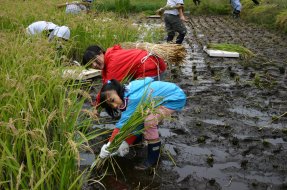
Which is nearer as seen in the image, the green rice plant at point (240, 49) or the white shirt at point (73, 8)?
the green rice plant at point (240, 49)

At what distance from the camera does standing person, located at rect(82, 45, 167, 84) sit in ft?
11.5

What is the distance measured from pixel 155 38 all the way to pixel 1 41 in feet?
11.5

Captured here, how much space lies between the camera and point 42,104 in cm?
286

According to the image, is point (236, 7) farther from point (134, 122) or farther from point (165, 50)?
point (134, 122)

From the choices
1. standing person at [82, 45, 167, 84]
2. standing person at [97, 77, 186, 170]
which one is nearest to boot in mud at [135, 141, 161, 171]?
standing person at [97, 77, 186, 170]

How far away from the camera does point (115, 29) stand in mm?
5832

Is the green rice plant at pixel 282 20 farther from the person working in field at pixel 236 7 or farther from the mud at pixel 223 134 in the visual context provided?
the mud at pixel 223 134

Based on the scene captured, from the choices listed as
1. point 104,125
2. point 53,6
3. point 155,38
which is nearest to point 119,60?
point 104,125

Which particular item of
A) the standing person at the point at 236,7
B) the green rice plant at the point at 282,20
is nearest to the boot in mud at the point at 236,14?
the standing person at the point at 236,7

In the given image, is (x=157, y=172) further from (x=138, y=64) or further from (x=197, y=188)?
(x=138, y=64)

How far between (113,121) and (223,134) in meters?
1.15

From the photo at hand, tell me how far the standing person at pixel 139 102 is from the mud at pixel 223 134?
15cm

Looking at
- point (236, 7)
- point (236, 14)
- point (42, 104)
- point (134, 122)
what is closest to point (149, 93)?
point (134, 122)

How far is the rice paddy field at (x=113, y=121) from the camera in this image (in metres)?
2.12
